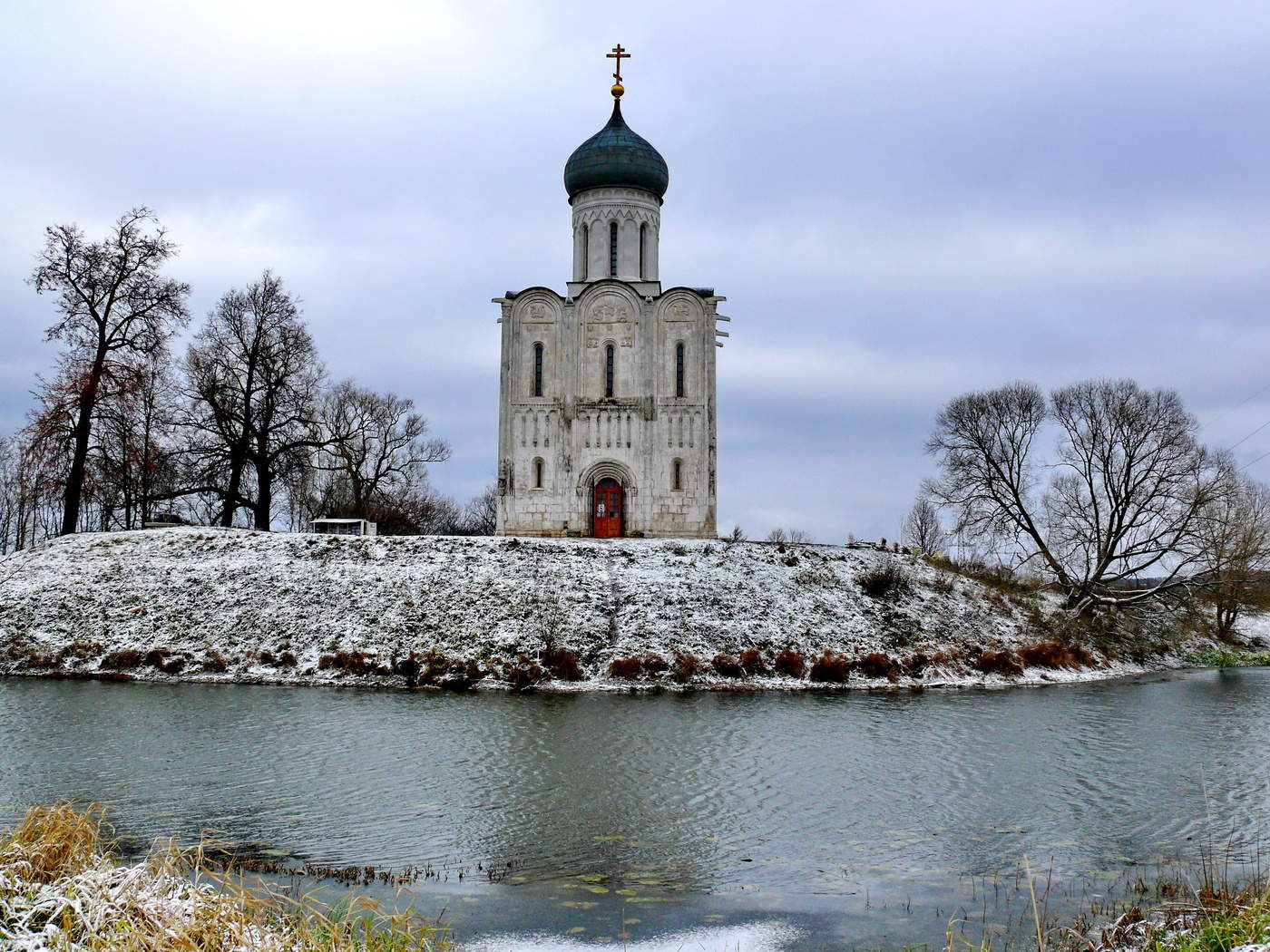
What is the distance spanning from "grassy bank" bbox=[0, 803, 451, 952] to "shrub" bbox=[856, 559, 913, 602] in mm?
23829

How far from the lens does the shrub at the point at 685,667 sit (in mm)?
24297

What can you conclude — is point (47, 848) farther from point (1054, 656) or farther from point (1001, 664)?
point (1054, 656)

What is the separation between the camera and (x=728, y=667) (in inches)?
976

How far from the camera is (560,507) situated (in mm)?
36312

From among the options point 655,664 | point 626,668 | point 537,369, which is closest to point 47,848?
point 626,668

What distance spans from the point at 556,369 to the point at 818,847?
91.8ft

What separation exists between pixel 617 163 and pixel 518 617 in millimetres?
18845

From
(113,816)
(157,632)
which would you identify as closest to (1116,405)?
(157,632)

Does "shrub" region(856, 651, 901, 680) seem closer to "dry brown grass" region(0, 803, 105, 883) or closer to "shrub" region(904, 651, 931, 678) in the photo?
"shrub" region(904, 651, 931, 678)

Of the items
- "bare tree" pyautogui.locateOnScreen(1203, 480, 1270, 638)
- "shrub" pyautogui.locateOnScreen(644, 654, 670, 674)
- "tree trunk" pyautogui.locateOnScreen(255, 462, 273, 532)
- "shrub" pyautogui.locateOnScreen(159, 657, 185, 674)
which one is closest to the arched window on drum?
"tree trunk" pyautogui.locateOnScreen(255, 462, 273, 532)

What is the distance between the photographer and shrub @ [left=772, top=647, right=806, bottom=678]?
25.1 m

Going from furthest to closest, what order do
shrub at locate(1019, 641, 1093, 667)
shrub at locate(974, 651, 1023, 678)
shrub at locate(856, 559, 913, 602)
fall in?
1. shrub at locate(856, 559, 913, 602)
2. shrub at locate(1019, 641, 1093, 667)
3. shrub at locate(974, 651, 1023, 678)

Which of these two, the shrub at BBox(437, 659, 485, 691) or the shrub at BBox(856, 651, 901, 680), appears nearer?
the shrub at BBox(437, 659, 485, 691)

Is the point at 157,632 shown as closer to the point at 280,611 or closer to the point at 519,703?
the point at 280,611
